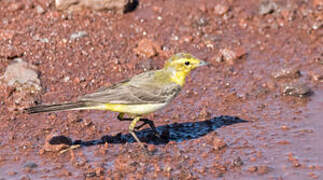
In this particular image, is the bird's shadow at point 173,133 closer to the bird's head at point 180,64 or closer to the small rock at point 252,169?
the bird's head at point 180,64

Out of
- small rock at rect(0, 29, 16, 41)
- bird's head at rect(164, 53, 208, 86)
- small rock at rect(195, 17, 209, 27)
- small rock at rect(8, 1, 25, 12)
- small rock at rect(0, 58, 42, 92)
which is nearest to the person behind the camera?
bird's head at rect(164, 53, 208, 86)

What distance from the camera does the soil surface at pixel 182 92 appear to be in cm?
757

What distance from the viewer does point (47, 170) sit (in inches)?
292

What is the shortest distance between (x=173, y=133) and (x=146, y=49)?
2.35 m

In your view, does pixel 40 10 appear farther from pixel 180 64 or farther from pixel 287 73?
pixel 287 73

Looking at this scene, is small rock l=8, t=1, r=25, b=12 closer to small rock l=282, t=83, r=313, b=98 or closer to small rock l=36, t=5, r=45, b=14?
small rock l=36, t=5, r=45, b=14

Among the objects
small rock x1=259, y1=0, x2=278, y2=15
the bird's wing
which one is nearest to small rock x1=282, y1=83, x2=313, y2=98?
the bird's wing

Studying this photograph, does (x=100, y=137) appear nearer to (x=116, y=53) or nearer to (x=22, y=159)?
(x=22, y=159)

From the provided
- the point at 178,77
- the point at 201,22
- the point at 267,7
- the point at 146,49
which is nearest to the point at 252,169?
the point at 178,77

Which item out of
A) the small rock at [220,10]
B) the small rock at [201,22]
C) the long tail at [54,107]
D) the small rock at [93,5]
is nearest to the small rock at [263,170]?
the long tail at [54,107]

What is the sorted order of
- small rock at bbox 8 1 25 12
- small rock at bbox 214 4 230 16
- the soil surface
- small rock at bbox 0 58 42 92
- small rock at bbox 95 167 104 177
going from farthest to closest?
small rock at bbox 214 4 230 16
small rock at bbox 8 1 25 12
small rock at bbox 0 58 42 92
the soil surface
small rock at bbox 95 167 104 177

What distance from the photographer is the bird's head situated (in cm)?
820

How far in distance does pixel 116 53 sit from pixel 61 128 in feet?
7.54

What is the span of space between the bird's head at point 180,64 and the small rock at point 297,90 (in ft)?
5.84
